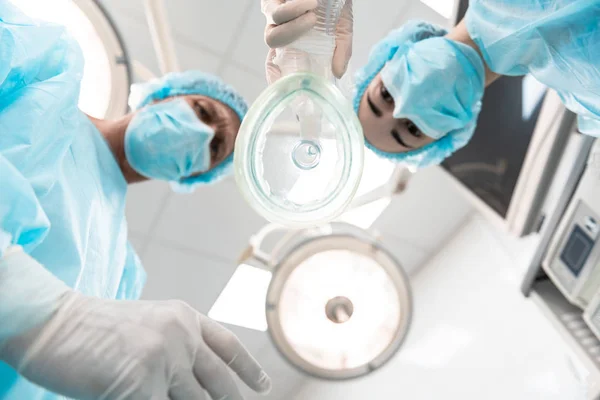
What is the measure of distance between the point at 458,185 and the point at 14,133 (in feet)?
4.64


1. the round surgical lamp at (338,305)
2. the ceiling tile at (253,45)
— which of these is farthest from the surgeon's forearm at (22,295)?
the ceiling tile at (253,45)

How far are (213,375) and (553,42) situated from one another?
0.78 meters

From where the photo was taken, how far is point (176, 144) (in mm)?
1447

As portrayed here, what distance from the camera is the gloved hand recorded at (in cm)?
66

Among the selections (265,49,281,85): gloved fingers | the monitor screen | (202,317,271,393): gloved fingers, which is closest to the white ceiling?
(265,49,281,85): gloved fingers

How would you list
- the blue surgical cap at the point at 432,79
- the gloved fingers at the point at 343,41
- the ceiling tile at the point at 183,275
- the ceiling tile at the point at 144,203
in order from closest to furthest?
the gloved fingers at the point at 343,41 → the blue surgical cap at the point at 432,79 → the ceiling tile at the point at 144,203 → the ceiling tile at the point at 183,275

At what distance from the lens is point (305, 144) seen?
0.75 m

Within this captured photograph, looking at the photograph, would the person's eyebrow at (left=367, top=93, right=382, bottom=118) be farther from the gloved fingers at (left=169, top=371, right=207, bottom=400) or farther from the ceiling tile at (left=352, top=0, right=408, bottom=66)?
the gloved fingers at (left=169, top=371, right=207, bottom=400)

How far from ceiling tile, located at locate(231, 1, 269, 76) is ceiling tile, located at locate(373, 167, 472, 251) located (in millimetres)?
1003

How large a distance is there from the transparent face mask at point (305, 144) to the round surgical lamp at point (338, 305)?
48 cm

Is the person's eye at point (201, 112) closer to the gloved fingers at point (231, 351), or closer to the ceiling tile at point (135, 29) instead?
the ceiling tile at point (135, 29)

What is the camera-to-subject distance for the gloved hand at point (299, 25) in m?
0.66

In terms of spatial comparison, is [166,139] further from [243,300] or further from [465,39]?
[243,300]

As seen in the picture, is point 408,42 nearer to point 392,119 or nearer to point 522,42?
point 392,119
